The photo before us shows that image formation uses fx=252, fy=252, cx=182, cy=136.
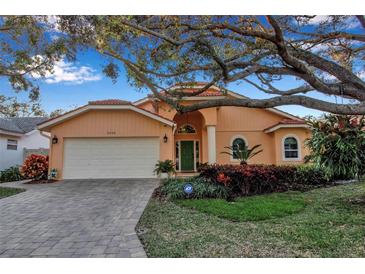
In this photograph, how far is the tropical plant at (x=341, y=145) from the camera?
6.77 meters

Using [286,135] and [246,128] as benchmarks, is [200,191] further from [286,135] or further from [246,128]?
[286,135]

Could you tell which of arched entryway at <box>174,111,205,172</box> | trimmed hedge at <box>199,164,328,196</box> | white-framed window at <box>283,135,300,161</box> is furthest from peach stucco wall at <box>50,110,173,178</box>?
Result: white-framed window at <box>283,135,300,161</box>

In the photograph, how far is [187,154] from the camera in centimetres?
1725

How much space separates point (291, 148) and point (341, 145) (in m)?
9.22

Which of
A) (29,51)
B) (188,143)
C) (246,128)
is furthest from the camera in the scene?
(188,143)

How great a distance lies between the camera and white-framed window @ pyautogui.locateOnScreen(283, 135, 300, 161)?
51.0 feet

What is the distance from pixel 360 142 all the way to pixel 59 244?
7.51 m

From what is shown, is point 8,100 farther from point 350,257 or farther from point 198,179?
point 350,257

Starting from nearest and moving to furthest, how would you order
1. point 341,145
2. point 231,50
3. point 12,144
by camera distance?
point 341,145 < point 231,50 < point 12,144

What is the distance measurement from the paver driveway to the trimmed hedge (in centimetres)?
260

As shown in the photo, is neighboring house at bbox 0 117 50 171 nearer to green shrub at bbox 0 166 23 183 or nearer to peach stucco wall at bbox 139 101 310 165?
green shrub at bbox 0 166 23 183

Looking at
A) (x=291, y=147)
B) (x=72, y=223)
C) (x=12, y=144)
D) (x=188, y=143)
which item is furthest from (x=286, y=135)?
(x=12, y=144)

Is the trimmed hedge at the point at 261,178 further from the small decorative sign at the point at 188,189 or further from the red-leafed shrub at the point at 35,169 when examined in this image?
the red-leafed shrub at the point at 35,169
